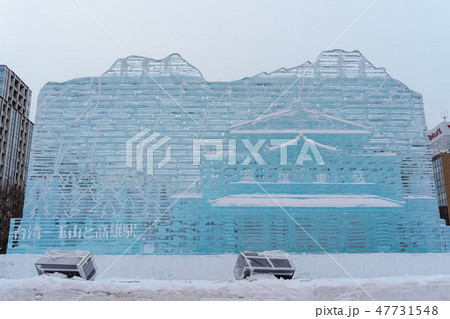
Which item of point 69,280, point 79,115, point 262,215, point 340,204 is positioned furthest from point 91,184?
point 340,204

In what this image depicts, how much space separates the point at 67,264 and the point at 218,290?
3.79 m

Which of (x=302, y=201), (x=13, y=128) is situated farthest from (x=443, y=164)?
(x=13, y=128)

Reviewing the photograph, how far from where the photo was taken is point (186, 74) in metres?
12.9

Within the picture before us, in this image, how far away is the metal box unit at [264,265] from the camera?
33.9 feet

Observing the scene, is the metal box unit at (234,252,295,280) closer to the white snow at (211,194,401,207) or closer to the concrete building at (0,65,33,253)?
the white snow at (211,194,401,207)

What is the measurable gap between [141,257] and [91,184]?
262 centimetres

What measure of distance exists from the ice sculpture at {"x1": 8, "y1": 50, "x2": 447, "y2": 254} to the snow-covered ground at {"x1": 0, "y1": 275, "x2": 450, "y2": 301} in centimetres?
130

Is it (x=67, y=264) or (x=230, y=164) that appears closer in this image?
(x=67, y=264)

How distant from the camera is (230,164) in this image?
40.3 ft

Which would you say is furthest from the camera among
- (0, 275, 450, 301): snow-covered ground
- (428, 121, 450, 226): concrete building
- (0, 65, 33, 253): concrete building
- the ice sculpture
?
(428, 121, 450, 226): concrete building

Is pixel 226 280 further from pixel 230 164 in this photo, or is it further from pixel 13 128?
pixel 13 128

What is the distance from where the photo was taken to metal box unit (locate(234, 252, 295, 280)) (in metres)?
10.3

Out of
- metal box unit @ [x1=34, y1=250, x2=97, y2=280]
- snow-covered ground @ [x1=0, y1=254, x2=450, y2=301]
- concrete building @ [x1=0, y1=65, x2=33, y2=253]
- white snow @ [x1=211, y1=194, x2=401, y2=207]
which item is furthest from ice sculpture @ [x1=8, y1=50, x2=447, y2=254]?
concrete building @ [x1=0, y1=65, x2=33, y2=253]

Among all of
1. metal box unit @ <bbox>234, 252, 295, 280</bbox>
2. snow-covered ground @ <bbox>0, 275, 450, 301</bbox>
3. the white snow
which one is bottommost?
snow-covered ground @ <bbox>0, 275, 450, 301</bbox>
